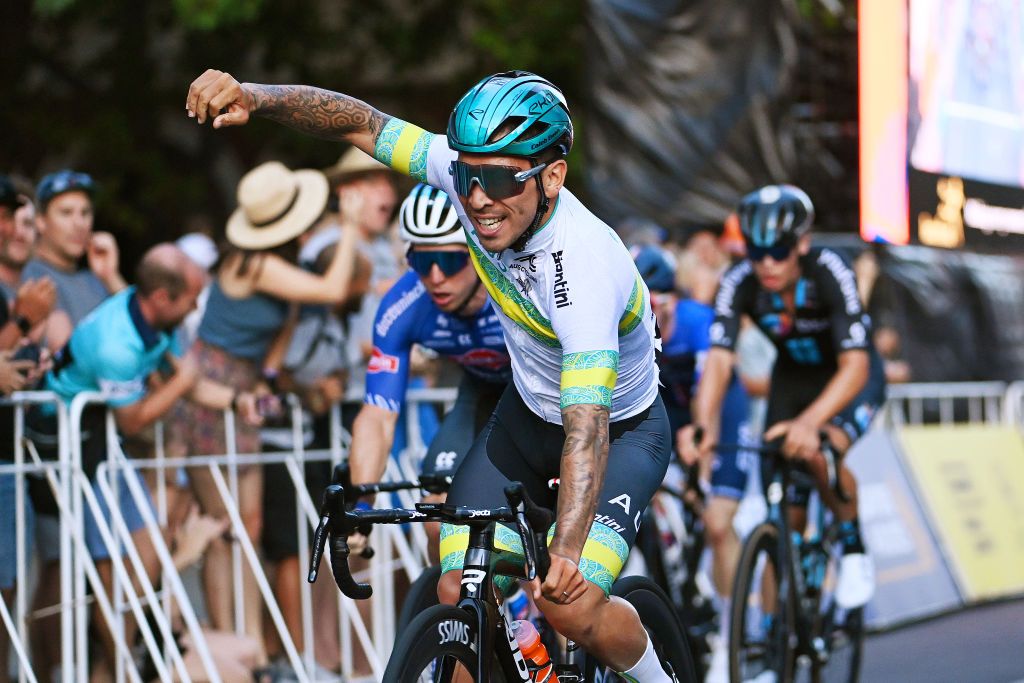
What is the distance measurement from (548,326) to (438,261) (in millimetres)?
1303

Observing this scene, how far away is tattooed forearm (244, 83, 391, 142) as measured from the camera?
498 centimetres

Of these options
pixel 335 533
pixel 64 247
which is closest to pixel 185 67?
pixel 64 247

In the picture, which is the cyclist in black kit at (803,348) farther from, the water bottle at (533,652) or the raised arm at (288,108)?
the raised arm at (288,108)

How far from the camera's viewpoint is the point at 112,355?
22.9 ft

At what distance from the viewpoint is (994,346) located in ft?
54.3

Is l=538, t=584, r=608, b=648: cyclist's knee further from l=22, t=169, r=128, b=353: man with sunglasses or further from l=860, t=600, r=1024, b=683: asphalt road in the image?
l=860, t=600, r=1024, b=683: asphalt road

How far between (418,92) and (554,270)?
1581 cm

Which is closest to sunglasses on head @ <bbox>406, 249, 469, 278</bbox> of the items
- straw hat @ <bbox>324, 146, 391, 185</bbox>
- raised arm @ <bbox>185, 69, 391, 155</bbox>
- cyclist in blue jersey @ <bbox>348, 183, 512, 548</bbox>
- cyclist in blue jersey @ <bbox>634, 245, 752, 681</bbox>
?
cyclist in blue jersey @ <bbox>348, 183, 512, 548</bbox>

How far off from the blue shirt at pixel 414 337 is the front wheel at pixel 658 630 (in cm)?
109

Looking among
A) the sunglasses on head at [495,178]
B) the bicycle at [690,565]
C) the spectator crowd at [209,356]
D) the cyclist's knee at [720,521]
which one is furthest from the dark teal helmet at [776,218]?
the sunglasses on head at [495,178]

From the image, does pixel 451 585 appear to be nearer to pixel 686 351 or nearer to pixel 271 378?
pixel 271 378

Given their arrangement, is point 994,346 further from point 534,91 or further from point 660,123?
point 534,91

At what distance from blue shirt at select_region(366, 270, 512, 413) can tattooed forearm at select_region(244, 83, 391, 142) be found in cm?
119

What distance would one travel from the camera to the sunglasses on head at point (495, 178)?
4.54m
